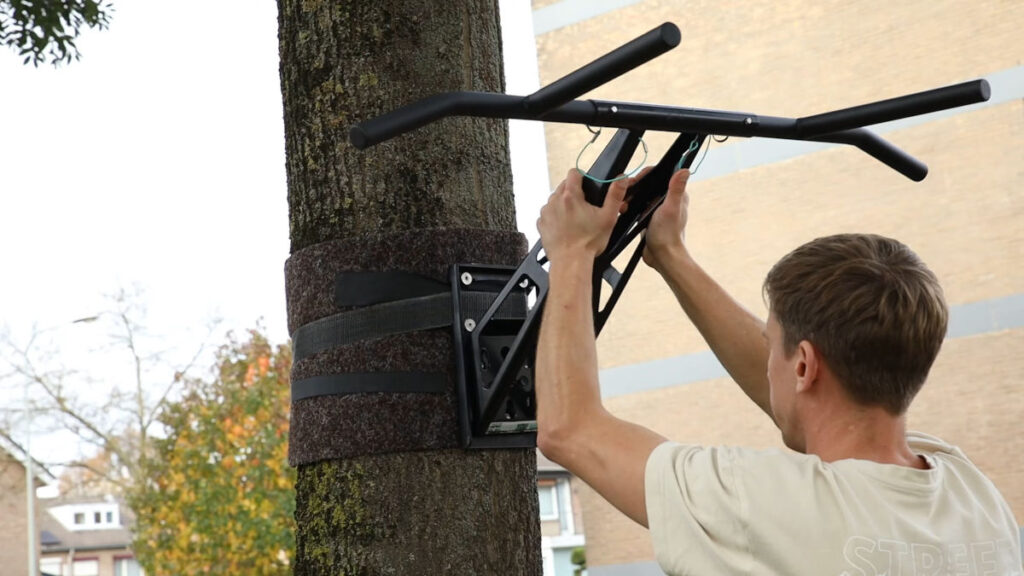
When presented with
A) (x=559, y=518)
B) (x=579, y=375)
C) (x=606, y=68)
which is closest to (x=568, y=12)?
(x=579, y=375)

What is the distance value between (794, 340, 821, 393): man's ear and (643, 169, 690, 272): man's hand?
1.29 feet

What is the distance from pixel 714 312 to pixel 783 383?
1.41 feet

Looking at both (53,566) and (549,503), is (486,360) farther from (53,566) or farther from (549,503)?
(53,566)

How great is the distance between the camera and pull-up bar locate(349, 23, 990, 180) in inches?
49.3


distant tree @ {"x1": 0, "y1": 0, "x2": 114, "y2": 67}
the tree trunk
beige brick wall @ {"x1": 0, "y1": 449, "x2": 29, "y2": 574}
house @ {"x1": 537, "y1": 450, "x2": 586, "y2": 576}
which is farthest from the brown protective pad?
house @ {"x1": 537, "y1": 450, "x2": 586, "y2": 576}

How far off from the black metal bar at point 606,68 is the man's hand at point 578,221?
31 cm

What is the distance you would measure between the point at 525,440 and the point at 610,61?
751mm

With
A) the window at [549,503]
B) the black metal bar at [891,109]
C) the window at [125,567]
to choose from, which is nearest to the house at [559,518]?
the window at [549,503]

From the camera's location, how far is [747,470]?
1508mm

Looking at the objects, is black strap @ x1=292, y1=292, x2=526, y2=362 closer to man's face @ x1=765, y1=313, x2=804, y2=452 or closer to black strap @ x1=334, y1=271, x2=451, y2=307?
black strap @ x1=334, y1=271, x2=451, y2=307

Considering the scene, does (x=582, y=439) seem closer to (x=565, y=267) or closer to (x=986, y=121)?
(x=565, y=267)

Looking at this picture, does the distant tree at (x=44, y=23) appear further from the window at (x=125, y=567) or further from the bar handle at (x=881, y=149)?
the window at (x=125, y=567)

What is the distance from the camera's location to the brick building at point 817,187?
45.0 ft

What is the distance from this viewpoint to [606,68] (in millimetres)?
1252
